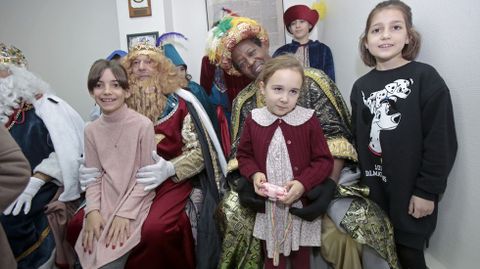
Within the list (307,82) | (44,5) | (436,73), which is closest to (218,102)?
(307,82)

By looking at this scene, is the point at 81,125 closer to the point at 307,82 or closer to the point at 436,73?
the point at 307,82

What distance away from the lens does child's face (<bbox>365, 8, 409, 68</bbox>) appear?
1.47m

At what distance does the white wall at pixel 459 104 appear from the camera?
1322 mm

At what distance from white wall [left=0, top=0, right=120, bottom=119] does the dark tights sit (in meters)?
3.35

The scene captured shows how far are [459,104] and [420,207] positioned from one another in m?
0.50

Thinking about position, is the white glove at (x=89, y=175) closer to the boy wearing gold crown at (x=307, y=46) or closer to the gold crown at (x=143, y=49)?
the gold crown at (x=143, y=49)

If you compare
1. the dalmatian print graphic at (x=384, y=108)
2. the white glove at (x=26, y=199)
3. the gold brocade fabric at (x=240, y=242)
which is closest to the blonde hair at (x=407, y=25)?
the dalmatian print graphic at (x=384, y=108)

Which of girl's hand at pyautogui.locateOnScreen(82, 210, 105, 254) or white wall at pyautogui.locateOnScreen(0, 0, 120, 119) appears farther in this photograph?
white wall at pyautogui.locateOnScreen(0, 0, 120, 119)

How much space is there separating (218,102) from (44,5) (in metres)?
2.44

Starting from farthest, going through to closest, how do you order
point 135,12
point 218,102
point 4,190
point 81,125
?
point 135,12, point 218,102, point 81,125, point 4,190

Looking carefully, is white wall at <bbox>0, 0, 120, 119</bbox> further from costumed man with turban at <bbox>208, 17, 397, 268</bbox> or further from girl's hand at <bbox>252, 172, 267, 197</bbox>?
girl's hand at <bbox>252, 172, 267, 197</bbox>

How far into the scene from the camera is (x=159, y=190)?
1887mm

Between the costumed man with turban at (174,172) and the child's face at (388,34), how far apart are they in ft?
3.71

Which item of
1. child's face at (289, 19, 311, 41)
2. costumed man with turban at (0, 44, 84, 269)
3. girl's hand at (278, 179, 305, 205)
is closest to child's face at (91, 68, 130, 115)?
costumed man with turban at (0, 44, 84, 269)
